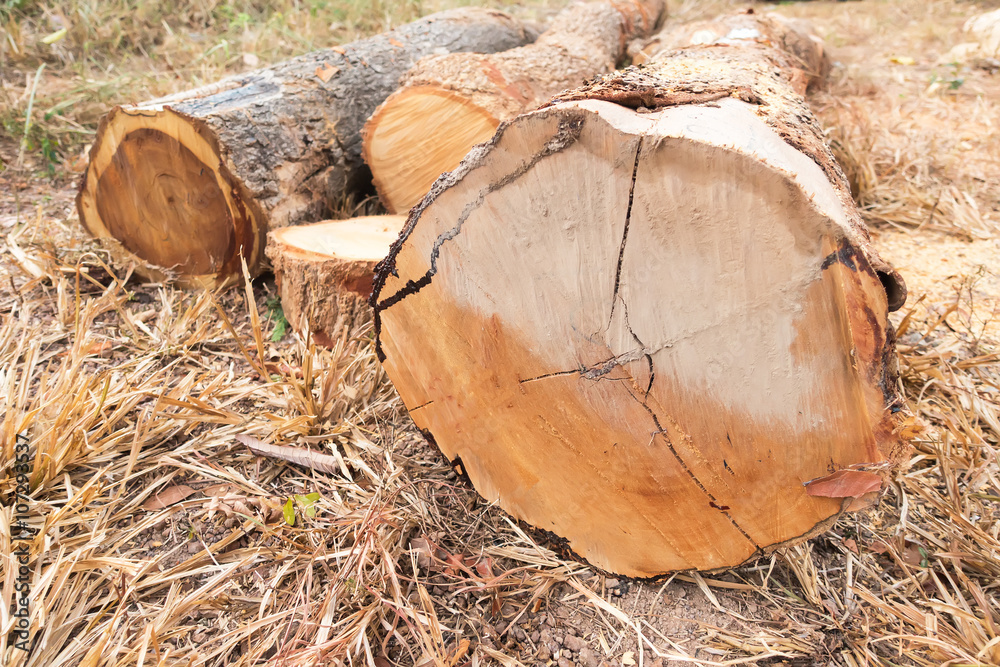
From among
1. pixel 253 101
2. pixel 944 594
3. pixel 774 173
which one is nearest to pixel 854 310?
pixel 774 173

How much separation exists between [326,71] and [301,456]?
170 cm

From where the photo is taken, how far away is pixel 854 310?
0.89m

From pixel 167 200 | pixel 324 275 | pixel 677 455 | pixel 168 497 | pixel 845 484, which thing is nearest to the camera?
pixel 845 484

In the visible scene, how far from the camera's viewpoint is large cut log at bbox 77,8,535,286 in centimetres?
201

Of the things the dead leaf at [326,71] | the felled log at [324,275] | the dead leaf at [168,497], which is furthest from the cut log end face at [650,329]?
the dead leaf at [326,71]

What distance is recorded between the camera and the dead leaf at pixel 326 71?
2.45 m

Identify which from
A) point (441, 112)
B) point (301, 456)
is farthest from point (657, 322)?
point (441, 112)

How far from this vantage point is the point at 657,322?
41.1 inches

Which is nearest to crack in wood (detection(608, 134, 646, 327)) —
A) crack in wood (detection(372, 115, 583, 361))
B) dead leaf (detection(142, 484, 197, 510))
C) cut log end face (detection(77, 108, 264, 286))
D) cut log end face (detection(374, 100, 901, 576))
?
cut log end face (detection(374, 100, 901, 576))

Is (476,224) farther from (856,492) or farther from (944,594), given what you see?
(944,594)

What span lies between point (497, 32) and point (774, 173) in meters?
3.07

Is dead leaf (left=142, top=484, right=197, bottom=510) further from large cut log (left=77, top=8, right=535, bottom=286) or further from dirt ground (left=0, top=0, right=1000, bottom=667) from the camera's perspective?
large cut log (left=77, top=8, right=535, bottom=286)

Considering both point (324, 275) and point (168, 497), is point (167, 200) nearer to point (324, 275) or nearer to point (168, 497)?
point (324, 275)

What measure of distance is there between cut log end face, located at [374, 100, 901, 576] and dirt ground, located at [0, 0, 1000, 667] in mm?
180
